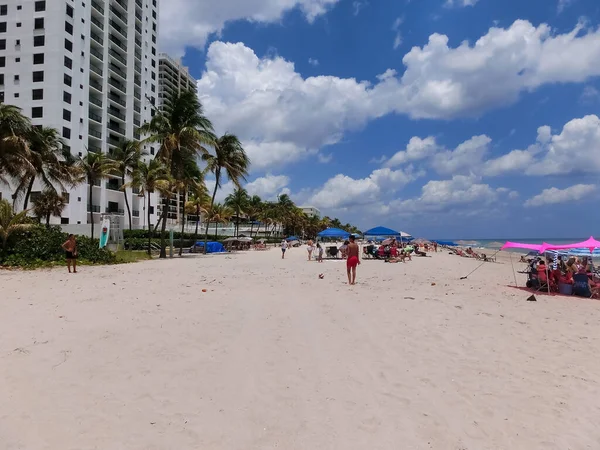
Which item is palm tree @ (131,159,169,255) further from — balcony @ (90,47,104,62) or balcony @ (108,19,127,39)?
balcony @ (108,19,127,39)

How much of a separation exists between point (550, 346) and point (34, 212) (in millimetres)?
33146

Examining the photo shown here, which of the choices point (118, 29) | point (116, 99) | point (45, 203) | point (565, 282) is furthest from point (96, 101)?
point (565, 282)

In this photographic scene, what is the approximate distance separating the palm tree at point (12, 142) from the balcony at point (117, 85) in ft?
136

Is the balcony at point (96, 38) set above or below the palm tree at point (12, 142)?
above

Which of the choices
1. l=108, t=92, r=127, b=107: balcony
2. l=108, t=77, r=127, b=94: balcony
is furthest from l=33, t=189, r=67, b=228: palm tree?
l=108, t=77, r=127, b=94: balcony

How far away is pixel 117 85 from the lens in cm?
5928

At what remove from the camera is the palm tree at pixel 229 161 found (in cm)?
3284

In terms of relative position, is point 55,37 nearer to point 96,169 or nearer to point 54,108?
point 54,108

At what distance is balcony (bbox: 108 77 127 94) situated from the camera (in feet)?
191

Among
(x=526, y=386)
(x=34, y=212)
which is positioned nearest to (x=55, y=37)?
(x=34, y=212)

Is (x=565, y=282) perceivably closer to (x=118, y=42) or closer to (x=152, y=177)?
(x=152, y=177)

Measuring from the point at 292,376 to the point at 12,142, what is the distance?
20.3 metres

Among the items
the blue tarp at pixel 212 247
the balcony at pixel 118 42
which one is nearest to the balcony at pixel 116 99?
the balcony at pixel 118 42

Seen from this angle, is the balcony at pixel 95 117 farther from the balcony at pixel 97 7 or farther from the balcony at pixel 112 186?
the balcony at pixel 97 7
